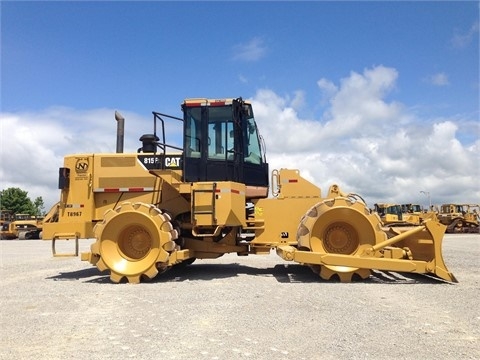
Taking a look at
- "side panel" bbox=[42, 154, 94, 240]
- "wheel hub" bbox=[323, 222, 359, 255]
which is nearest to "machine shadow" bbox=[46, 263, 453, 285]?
"wheel hub" bbox=[323, 222, 359, 255]

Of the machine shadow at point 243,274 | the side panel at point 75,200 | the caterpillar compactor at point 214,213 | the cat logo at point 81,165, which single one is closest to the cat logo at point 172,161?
the caterpillar compactor at point 214,213

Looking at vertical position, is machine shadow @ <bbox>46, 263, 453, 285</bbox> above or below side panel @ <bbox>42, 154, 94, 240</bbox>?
below

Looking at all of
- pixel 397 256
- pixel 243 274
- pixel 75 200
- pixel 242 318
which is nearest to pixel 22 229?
pixel 75 200

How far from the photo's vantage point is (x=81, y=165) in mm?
11008

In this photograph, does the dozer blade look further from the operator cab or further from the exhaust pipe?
the exhaust pipe

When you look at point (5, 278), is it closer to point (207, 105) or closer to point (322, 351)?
point (207, 105)

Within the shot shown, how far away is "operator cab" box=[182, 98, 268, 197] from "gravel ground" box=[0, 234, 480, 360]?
234cm

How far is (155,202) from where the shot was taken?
10.8 meters

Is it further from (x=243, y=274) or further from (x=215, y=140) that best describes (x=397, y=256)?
(x=215, y=140)

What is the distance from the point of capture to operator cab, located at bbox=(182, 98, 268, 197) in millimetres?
10062

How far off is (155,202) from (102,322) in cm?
500

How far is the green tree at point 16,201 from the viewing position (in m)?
73.4

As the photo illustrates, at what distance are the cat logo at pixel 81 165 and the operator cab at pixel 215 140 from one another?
267 centimetres

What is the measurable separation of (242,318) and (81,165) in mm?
6689
